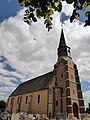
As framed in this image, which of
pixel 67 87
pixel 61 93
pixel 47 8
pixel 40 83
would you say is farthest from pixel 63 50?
pixel 47 8

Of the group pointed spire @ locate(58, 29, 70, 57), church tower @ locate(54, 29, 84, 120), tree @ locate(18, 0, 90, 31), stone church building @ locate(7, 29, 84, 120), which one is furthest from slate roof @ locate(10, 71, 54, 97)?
tree @ locate(18, 0, 90, 31)

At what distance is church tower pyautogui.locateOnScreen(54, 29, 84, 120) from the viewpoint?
91.4ft

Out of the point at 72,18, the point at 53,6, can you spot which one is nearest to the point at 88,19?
the point at 72,18

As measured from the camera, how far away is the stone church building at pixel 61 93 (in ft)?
92.0

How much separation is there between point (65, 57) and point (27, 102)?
47.6 ft

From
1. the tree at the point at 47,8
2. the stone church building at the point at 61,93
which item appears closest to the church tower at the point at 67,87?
the stone church building at the point at 61,93

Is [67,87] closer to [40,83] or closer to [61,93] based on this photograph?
[61,93]

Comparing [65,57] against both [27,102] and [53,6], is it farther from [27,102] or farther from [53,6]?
[53,6]

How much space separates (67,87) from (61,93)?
2.20 m

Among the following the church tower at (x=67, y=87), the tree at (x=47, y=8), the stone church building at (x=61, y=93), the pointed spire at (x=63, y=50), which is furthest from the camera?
the pointed spire at (x=63, y=50)

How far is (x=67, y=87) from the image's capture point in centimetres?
2862

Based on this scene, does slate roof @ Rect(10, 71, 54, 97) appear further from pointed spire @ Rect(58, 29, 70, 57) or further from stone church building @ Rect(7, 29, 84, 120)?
pointed spire @ Rect(58, 29, 70, 57)

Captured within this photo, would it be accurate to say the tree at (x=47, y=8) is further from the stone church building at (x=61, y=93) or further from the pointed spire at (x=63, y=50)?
the pointed spire at (x=63, y=50)

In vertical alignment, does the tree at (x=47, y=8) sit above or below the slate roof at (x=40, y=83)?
below
